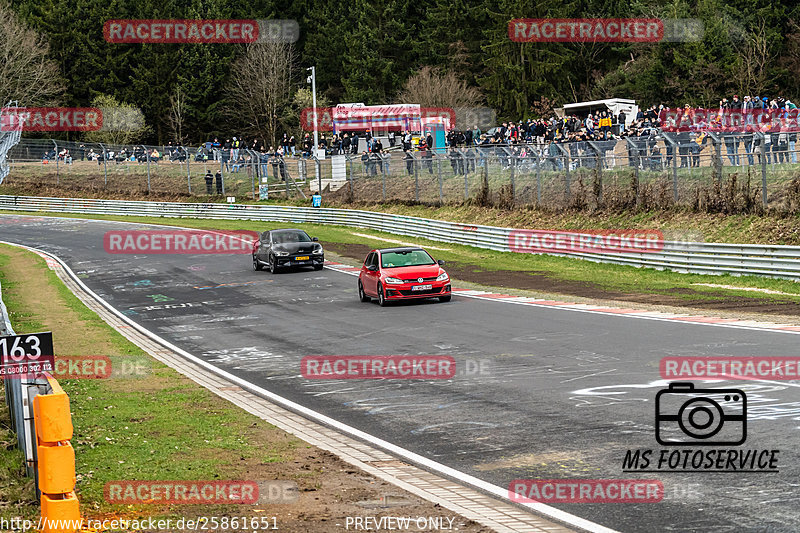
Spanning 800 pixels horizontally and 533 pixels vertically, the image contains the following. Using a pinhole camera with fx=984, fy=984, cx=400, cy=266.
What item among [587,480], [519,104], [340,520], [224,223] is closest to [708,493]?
[587,480]

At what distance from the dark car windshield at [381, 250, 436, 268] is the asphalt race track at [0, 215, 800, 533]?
115 cm

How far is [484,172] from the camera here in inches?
1658

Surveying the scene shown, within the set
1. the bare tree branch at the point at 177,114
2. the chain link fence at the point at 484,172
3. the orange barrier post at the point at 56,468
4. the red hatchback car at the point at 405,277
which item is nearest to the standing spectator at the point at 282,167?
the chain link fence at the point at 484,172

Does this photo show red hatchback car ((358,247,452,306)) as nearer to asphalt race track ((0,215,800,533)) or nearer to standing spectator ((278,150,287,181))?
asphalt race track ((0,215,800,533))

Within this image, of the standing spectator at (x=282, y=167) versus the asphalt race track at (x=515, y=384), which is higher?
the standing spectator at (x=282, y=167)

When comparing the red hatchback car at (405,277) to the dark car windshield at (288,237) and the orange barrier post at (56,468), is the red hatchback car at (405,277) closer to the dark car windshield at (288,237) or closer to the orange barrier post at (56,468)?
the dark car windshield at (288,237)

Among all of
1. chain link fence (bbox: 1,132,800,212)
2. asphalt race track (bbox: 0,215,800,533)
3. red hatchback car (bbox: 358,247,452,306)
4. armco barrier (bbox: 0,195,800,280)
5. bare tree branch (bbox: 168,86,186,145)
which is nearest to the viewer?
asphalt race track (bbox: 0,215,800,533)

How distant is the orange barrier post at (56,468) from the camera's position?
6.90 meters

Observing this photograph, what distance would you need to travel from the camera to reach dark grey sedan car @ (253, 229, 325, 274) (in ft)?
111

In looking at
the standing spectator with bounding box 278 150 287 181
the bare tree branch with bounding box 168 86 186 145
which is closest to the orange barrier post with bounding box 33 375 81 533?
the standing spectator with bounding box 278 150 287 181

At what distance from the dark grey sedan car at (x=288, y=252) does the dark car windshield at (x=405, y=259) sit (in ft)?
29.6

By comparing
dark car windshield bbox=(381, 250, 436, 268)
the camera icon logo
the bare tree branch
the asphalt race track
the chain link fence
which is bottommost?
the asphalt race track

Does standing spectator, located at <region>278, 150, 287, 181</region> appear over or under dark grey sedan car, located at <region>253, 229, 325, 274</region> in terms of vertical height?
over

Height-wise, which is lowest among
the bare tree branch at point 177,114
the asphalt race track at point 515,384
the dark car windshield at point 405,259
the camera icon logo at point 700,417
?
the asphalt race track at point 515,384
